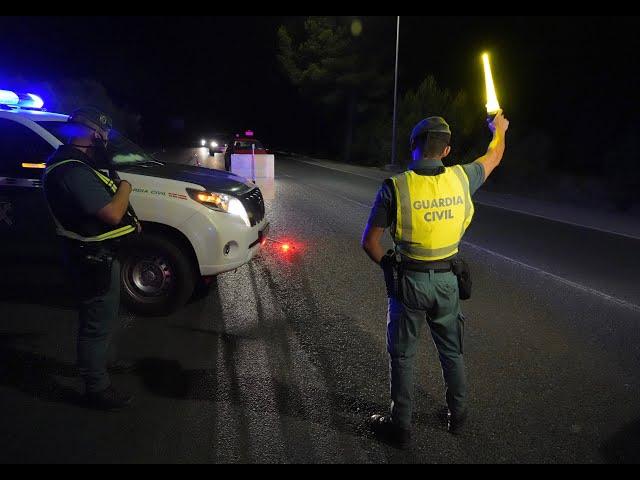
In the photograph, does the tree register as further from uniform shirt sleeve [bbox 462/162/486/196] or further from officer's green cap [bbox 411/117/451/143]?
officer's green cap [bbox 411/117/451/143]

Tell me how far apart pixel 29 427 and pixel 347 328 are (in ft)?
9.03

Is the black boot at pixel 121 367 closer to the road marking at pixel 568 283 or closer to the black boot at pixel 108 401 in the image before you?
the black boot at pixel 108 401

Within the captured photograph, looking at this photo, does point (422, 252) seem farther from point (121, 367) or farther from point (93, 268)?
point (121, 367)

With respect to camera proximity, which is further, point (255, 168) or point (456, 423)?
point (255, 168)

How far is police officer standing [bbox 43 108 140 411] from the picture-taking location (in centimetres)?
355

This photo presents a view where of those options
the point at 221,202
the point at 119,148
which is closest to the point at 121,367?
the point at 221,202

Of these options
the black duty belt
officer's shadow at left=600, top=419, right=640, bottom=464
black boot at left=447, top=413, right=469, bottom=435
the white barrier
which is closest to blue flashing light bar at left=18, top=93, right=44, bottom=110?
the black duty belt

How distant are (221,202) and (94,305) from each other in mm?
2006

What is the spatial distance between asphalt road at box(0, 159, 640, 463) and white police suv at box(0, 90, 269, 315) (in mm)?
388

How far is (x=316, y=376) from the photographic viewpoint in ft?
14.0

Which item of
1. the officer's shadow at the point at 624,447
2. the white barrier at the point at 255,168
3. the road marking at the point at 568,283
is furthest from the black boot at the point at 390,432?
the white barrier at the point at 255,168

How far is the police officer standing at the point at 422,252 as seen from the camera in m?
3.23

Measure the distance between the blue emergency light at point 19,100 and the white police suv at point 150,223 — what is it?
0.54 metres

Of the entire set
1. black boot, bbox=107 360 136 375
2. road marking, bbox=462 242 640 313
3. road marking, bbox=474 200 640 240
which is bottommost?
black boot, bbox=107 360 136 375
